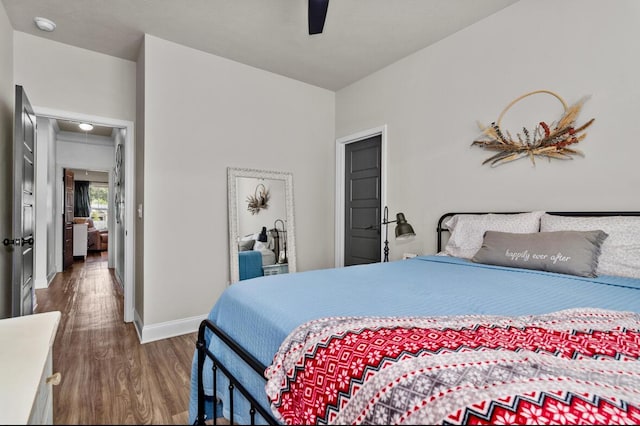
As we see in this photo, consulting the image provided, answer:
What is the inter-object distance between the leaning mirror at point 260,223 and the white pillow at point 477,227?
1.71 m

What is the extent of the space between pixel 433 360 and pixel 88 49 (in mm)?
3711

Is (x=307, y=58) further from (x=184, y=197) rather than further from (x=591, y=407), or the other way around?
(x=591, y=407)

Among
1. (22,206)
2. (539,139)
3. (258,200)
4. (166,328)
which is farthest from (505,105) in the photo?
(22,206)

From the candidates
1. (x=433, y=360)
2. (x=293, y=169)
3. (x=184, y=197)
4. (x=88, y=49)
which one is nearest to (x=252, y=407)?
(x=433, y=360)

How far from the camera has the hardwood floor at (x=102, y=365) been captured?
32 cm

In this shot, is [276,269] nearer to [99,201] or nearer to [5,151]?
[5,151]

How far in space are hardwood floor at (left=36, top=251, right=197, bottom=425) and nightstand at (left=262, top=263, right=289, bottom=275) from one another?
2.26 m

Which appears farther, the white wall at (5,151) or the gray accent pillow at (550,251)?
the white wall at (5,151)

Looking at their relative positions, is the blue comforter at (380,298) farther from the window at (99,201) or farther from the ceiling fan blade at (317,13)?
the ceiling fan blade at (317,13)

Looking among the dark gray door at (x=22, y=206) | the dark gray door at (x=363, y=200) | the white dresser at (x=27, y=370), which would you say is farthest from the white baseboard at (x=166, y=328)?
the white dresser at (x=27, y=370)

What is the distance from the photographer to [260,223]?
3369 millimetres

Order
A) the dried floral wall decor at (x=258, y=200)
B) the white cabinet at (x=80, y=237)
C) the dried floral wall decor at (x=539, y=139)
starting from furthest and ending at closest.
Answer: the dried floral wall decor at (x=258, y=200) < the dried floral wall decor at (x=539, y=139) < the white cabinet at (x=80, y=237)

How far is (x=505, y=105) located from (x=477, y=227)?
3.10 feet

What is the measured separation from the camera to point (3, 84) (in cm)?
238
